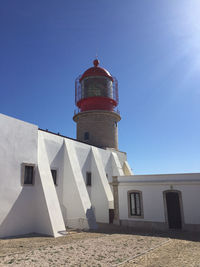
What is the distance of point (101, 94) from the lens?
21.1 m

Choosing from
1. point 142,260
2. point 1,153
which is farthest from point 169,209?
point 1,153

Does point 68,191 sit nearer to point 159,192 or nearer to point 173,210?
point 159,192

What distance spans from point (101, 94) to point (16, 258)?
673 inches

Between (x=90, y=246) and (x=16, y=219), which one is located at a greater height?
(x=16, y=219)

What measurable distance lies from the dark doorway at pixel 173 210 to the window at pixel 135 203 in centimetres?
178

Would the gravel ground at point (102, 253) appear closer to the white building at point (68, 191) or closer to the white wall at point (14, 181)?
the white wall at point (14, 181)

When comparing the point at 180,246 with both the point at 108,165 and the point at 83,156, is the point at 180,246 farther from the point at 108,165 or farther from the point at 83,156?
the point at 108,165

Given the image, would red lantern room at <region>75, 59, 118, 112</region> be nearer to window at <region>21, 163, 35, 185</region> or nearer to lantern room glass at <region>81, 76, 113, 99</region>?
lantern room glass at <region>81, 76, 113, 99</region>

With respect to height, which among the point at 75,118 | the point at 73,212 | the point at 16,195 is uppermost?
the point at 75,118

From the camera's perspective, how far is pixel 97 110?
2044cm

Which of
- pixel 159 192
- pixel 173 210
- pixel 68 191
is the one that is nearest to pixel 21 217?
pixel 68 191

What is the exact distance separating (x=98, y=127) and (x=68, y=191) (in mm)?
8532

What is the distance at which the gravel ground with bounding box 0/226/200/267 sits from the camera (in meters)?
5.85

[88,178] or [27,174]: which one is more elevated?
[27,174]
